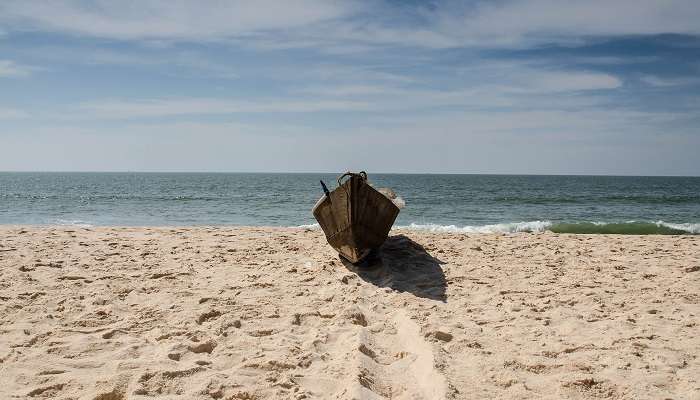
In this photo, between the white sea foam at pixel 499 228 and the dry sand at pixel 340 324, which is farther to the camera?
the white sea foam at pixel 499 228

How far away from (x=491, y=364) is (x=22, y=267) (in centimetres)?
627

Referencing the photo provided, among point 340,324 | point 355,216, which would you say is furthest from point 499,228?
point 340,324

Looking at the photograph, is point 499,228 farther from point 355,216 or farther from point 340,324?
point 340,324

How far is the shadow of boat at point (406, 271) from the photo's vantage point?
249 inches

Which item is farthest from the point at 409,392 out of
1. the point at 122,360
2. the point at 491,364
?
the point at 122,360

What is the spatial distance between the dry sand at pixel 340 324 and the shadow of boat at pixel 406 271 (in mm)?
44

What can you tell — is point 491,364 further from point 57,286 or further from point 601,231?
point 601,231

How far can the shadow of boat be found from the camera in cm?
634

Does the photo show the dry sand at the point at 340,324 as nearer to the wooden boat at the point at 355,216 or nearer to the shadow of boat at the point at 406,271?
the shadow of boat at the point at 406,271

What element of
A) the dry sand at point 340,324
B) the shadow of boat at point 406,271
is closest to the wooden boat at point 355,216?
the shadow of boat at point 406,271

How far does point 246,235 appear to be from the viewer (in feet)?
34.1

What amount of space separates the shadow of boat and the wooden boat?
0.91ft

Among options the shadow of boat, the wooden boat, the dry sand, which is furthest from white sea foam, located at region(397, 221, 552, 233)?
the wooden boat

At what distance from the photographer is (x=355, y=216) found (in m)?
7.04
